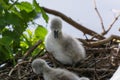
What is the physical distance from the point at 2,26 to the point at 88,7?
2.63 meters

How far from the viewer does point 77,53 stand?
8.87 ft

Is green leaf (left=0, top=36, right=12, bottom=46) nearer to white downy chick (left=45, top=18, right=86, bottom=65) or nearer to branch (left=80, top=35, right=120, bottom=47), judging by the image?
white downy chick (left=45, top=18, right=86, bottom=65)

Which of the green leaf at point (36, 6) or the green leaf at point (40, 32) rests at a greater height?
the green leaf at point (36, 6)

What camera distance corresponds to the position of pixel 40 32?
3.01 m

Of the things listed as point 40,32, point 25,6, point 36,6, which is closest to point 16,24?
point 36,6

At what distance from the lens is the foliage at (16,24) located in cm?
251

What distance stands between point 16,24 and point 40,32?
1.58 ft

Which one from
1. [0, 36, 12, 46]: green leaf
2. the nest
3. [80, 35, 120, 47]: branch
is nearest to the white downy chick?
the nest

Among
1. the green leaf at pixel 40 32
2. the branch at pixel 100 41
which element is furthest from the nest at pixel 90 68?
the green leaf at pixel 40 32

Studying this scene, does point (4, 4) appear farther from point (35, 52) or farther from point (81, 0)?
point (81, 0)

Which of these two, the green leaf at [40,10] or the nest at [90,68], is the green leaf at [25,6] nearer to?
the green leaf at [40,10]

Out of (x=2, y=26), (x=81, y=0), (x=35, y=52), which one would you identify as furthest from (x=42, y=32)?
(x=81, y=0)

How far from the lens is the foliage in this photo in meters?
2.51

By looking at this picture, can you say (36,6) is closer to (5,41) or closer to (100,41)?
(5,41)
